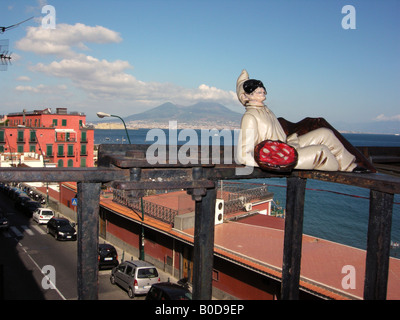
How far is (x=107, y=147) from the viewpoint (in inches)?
115

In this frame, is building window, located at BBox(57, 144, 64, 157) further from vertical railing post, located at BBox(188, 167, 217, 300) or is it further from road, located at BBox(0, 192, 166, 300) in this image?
vertical railing post, located at BBox(188, 167, 217, 300)

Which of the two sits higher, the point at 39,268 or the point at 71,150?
the point at 71,150

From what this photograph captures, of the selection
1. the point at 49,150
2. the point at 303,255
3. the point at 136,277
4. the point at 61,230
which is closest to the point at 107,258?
the point at 136,277

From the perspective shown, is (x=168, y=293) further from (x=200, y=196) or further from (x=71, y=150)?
(x=71, y=150)

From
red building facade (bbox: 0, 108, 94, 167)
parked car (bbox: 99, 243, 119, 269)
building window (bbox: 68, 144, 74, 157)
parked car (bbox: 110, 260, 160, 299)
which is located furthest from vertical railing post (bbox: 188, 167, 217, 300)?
building window (bbox: 68, 144, 74, 157)

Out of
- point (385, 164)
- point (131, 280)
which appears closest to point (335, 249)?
point (131, 280)

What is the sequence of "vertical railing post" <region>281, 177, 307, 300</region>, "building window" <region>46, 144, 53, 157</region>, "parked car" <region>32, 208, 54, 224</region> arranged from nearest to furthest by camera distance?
"vertical railing post" <region>281, 177, 307, 300</region>, "parked car" <region>32, 208, 54, 224</region>, "building window" <region>46, 144, 53, 157</region>

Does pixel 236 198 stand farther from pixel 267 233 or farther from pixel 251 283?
pixel 251 283

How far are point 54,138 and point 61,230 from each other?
1200 inches

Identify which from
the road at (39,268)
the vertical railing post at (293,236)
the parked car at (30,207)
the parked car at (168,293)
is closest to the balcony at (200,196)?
the vertical railing post at (293,236)

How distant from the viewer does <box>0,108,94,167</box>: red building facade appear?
47.3 m

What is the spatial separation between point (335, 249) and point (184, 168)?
12.7 m

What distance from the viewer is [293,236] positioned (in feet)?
9.93

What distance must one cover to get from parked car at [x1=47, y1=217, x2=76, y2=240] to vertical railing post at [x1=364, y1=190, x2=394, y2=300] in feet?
72.2
